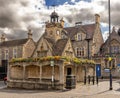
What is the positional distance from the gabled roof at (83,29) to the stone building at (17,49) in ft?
28.3

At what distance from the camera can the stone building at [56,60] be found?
25.7 metres

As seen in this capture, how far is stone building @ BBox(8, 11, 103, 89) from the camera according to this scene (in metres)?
25.7

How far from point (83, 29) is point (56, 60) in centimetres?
2665

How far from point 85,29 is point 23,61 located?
26022mm

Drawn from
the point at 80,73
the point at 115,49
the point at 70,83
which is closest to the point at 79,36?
the point at 115,49

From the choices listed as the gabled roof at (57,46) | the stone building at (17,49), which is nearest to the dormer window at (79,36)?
the stone building at (17,49)

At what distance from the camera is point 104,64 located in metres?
46.8

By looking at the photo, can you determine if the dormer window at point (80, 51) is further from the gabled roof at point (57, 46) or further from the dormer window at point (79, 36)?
the gabled roof at point (57, 46)

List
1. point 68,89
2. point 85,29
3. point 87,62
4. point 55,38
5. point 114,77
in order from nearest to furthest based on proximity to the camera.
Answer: point 68,89
point 87,62
point 55,38
point 114,77
point 85,29

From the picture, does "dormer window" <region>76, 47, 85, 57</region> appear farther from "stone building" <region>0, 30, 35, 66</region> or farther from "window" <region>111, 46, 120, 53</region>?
"stone building" <region>0, 30, 35, 66</region>

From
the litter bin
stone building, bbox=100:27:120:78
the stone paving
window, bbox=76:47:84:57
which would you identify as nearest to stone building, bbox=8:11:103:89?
window, bbox=76:47:84:57

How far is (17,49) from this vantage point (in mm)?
48875

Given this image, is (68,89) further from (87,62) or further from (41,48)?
(41,48)

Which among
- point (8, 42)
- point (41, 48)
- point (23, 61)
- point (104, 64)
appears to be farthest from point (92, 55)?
point (23, 61)
